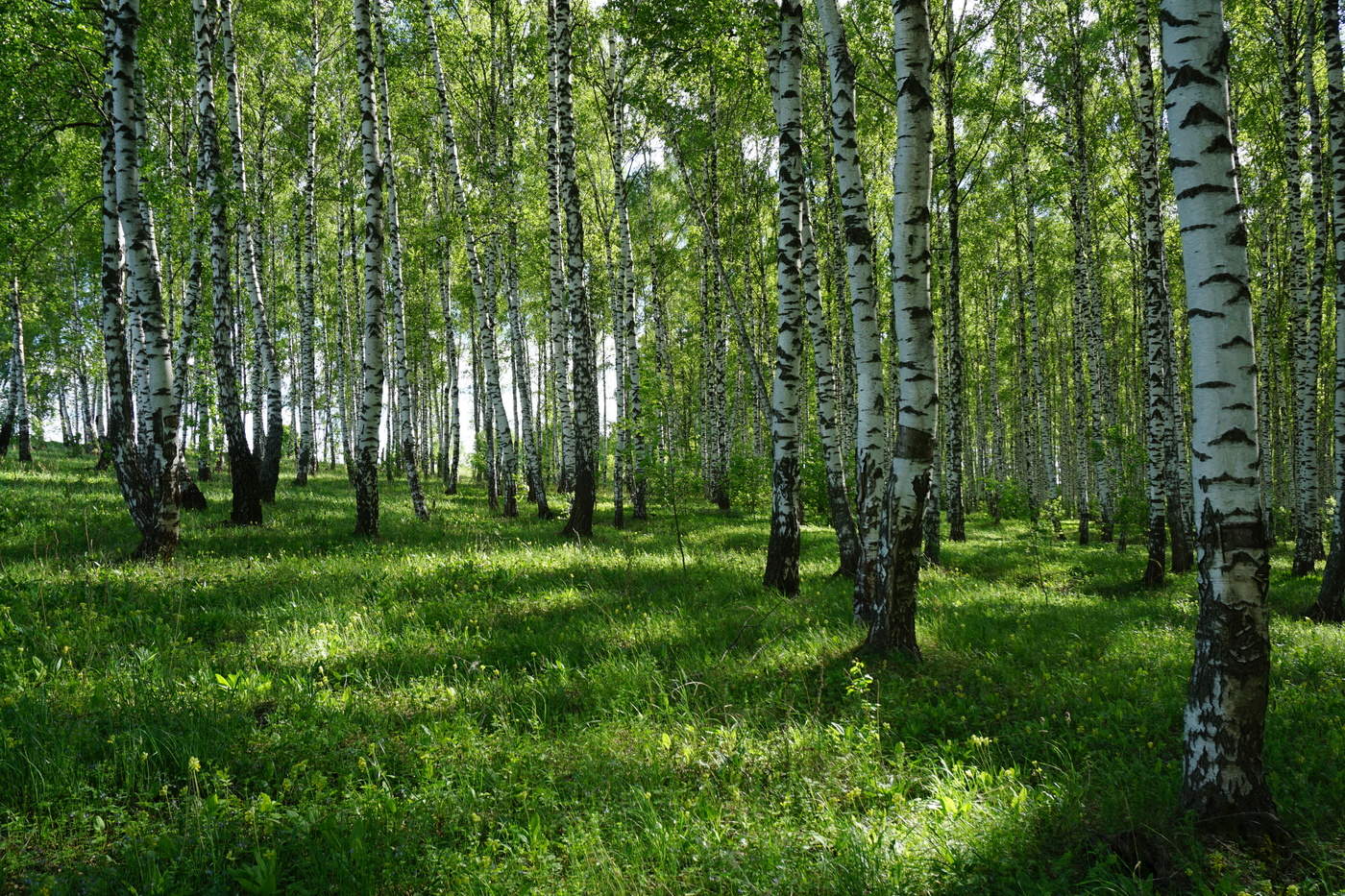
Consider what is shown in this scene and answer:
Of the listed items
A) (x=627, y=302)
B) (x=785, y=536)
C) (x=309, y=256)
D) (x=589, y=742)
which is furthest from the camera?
(x=309, y=256)

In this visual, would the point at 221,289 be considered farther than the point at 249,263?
No

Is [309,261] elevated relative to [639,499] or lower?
elevated

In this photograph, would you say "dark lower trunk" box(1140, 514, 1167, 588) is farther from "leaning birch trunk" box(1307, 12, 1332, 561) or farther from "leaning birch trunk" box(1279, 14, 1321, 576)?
"leaning birch trunk" box(1307, 12, 1332, 561)

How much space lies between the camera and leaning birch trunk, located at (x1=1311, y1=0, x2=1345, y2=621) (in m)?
8.12

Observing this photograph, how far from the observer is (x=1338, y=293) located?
28.5ft

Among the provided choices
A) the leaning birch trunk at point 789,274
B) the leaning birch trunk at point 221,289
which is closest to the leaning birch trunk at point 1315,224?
the leaning birch trunk at point 789,274

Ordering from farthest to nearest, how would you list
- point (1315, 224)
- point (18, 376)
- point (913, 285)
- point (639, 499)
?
point (18, 376), point (639, 499), point (1315, 224), point (913, 285)

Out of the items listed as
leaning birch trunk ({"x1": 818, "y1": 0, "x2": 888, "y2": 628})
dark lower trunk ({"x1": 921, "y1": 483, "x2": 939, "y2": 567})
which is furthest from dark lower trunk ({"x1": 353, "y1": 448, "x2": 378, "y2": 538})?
dark lower trunk ({"x1": 921, "y1": 483, "x2": 939, "y2": 567})

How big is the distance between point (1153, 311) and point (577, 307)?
32.9 ft

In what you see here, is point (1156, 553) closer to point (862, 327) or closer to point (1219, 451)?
point (862, 327)

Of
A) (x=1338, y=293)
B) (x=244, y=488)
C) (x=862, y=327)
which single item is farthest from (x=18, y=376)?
(x=1338, y=293)

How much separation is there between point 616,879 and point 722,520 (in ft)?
46.3

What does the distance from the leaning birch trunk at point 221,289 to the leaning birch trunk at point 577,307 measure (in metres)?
5.45

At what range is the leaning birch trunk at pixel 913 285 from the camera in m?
5.43
